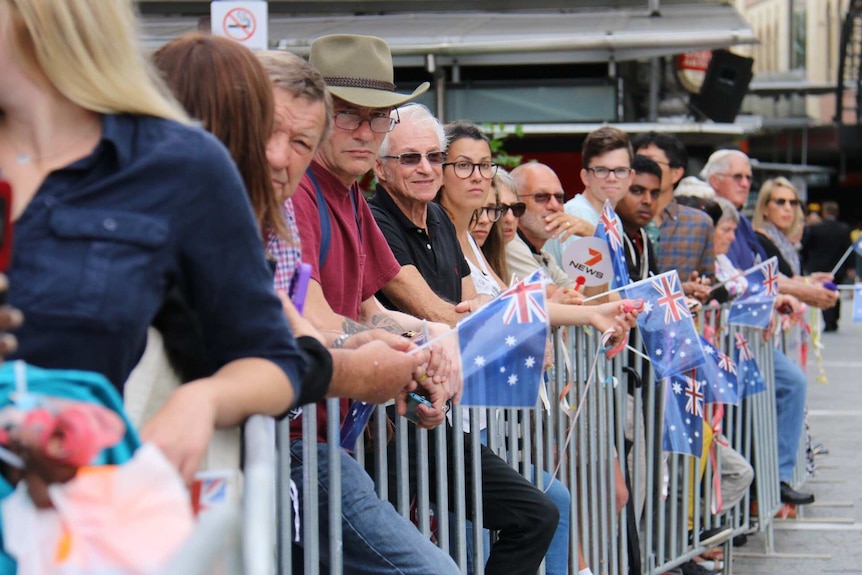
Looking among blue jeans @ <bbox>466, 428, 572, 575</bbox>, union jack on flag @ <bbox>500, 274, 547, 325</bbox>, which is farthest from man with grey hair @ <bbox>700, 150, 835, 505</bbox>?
union jack on flag @ <bbox>500, 274, 547, 325</bbox>

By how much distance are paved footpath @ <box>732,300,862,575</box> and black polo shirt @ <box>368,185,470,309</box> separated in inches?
109

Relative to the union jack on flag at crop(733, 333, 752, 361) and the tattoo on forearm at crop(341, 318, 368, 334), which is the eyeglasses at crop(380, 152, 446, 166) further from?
the union jack on flag at crop(733, 333, 752, 361)

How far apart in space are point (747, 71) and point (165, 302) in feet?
51.5

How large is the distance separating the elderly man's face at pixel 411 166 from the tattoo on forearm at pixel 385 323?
881mm

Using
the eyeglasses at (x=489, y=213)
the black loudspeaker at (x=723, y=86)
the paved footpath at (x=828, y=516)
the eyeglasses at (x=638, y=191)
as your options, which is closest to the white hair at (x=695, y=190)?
the eyeglasses at (x=638, y=191)

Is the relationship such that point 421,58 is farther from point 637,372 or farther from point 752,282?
point 637,372

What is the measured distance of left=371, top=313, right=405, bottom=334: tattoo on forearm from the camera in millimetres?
3689

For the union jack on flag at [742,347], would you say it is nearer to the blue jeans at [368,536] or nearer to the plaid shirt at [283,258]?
the blue jeans at [368,536]

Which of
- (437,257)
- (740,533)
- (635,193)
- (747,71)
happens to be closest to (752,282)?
(635,193)

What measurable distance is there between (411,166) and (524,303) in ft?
4.30

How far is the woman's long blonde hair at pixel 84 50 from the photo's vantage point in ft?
5.87

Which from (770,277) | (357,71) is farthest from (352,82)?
(770,277)

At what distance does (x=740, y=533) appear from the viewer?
274 inches

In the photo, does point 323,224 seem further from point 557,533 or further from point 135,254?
point 135,254
